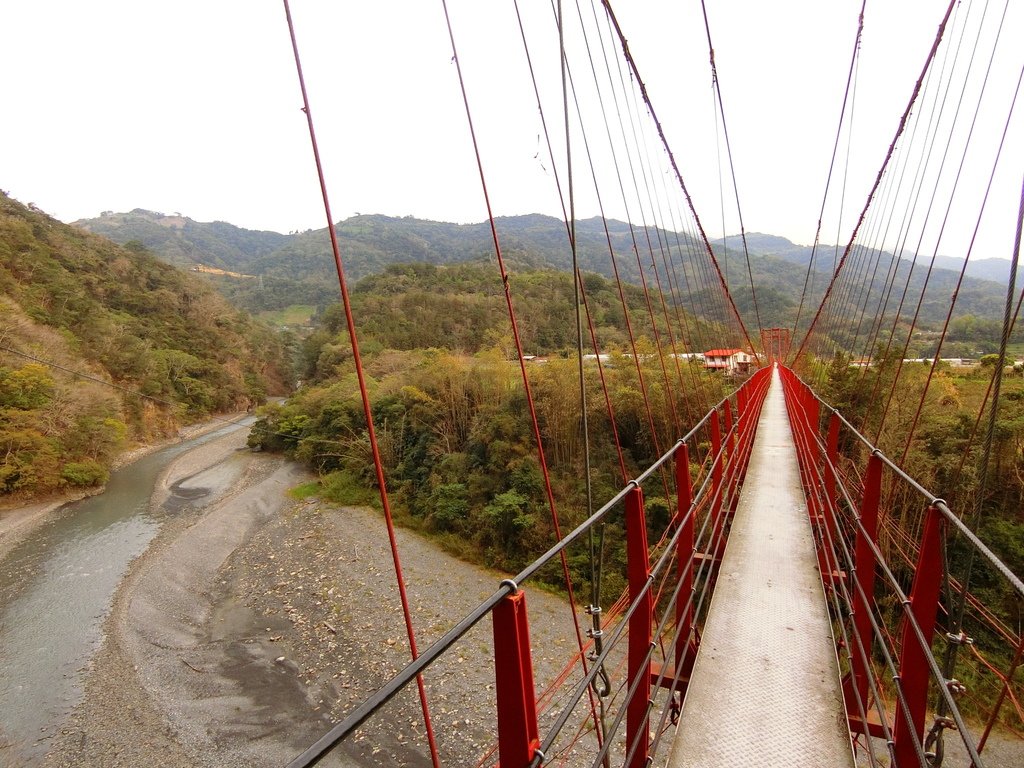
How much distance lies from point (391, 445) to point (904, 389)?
44.7ft

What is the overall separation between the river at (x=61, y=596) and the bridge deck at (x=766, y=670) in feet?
33.8

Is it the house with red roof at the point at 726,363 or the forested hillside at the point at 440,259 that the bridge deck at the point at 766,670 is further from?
the forested hillside at the point at 440,259

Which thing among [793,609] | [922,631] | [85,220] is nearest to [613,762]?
[793,609]

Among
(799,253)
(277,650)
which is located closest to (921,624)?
(277,650)

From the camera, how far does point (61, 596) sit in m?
10.8

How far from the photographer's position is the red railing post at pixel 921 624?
112cm

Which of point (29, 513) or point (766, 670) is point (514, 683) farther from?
point (29, 513)

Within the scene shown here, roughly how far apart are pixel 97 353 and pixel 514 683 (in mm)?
28337

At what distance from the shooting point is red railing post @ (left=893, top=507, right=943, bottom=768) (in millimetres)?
1124

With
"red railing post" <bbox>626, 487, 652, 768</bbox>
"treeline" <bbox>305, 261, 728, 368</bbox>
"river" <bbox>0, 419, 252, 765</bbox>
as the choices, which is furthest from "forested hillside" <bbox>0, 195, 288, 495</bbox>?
"red railing post" <bbox>626, 487, 652, 768</bbox>

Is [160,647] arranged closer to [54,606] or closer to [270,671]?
[270,671]

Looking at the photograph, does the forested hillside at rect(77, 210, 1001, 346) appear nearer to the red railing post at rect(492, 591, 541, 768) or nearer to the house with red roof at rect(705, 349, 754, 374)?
the house with red roof at rect(705, 349, 754, 374)

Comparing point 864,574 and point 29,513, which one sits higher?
point 864,574

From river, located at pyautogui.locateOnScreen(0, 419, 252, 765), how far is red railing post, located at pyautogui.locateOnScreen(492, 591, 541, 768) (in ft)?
34.7
